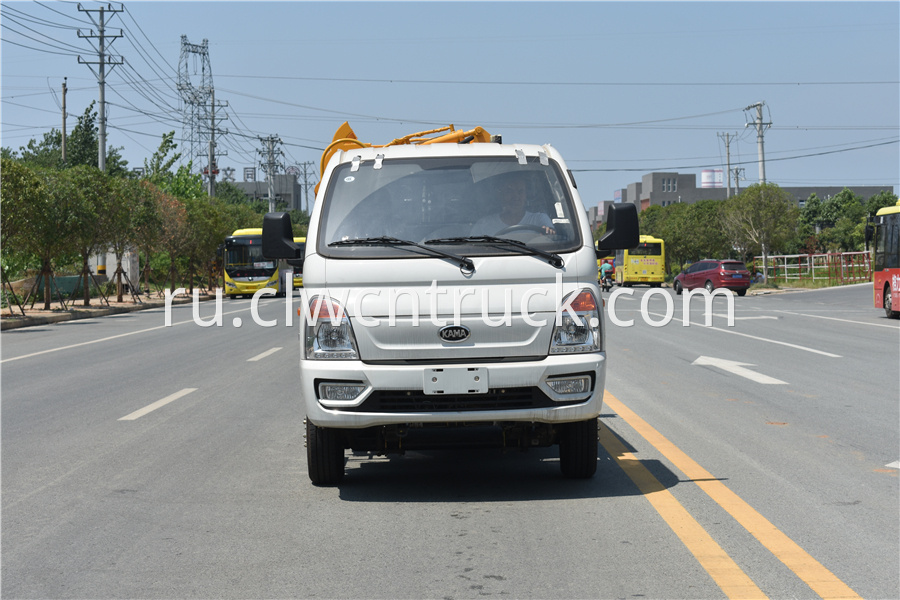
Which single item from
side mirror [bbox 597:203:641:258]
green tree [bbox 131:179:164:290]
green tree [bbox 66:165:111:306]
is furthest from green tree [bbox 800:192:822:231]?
side mirror [bbox 597:203:641:258]

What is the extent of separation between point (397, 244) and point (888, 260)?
21.5m

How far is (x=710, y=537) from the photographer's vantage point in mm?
4836

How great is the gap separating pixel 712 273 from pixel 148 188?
83.1ft

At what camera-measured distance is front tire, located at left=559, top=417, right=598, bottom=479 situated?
5.95m

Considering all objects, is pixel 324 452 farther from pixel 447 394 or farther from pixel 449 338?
pixel 449 338

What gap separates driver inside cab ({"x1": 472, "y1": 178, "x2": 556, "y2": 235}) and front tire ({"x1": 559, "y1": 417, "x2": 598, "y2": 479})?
1202mm

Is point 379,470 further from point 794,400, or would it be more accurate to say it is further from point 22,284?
point 22,284

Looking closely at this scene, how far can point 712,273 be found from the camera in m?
45.0

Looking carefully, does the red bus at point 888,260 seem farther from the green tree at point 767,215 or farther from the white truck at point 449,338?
the green tree at point 767,215

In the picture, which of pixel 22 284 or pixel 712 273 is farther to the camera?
pixel 712 273

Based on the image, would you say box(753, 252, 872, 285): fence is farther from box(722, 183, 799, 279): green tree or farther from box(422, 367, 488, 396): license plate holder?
box(422, 367, 488, 396): license plate holder

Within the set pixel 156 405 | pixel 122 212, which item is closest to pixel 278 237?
pixel 156 405

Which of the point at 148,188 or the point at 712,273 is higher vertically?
the point at 148,188

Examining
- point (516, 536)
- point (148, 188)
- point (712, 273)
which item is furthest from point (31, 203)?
point (712, 273)
